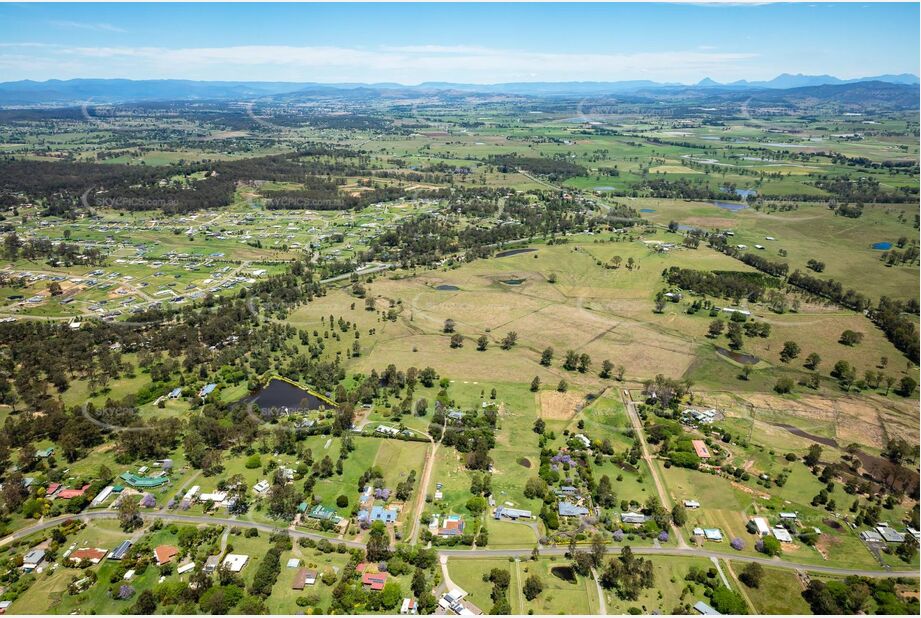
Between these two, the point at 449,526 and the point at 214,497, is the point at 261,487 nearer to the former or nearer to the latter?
the point at 214,497

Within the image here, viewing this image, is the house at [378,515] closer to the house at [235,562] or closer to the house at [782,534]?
the house at [235,562]

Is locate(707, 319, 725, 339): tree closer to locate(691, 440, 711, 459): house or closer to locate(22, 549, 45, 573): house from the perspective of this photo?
locate(691, 440, 711, 459): house

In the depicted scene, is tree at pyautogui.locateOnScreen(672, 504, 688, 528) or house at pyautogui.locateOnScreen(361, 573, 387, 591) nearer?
house at pyautogui.locateOnScreen(361, 573, 387, 591)

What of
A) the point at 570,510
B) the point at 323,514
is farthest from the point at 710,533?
the point at 323,514

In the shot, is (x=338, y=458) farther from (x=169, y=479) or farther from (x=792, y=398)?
(x=792, y=398)

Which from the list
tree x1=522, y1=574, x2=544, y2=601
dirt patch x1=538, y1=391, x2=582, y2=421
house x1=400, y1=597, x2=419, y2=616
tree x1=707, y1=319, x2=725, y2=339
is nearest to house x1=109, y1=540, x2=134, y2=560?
house x1=400, y1=597, x2=419, y2=616
